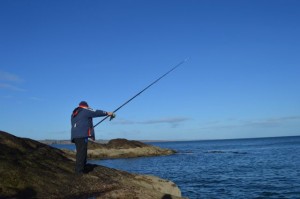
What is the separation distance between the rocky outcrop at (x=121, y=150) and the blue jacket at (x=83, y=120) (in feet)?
197

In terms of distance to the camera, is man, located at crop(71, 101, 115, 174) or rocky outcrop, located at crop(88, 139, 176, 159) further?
rocky outcrop, located at crop(88, 139, 176, 159)

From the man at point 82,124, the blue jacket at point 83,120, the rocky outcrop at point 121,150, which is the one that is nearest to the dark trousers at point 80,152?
the man at point 82,124

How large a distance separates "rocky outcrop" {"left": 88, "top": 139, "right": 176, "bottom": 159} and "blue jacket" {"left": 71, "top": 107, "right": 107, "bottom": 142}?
2366 inches

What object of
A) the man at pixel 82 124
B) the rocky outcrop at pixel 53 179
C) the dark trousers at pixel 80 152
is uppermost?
the man at pixel 82 124

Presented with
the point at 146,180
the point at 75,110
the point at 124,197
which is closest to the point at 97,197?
the point at 124,197

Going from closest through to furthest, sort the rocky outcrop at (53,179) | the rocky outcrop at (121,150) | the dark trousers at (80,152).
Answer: the rocky outcrop at (53,179) < the dark trousers at (80,152) < the rocky outcrop at (121,150)

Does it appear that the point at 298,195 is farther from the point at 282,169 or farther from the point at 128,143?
the point at 128,143

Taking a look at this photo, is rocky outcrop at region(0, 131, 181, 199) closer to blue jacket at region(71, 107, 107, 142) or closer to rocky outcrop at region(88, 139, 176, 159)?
blue jacket at region(71, 107, 107, 142)

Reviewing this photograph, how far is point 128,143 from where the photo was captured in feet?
260

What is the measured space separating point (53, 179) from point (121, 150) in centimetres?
6223

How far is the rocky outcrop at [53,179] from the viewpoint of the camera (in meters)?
11.5

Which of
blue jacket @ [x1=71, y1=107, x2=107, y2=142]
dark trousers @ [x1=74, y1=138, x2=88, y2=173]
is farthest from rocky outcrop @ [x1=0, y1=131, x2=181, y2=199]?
blue jacket @ [x1=71, y1=107, x2=107, y2=142]

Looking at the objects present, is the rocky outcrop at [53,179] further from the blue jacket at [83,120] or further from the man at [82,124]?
the blue jacket at [83,120]

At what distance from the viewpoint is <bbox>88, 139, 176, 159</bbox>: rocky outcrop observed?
2884 inches
